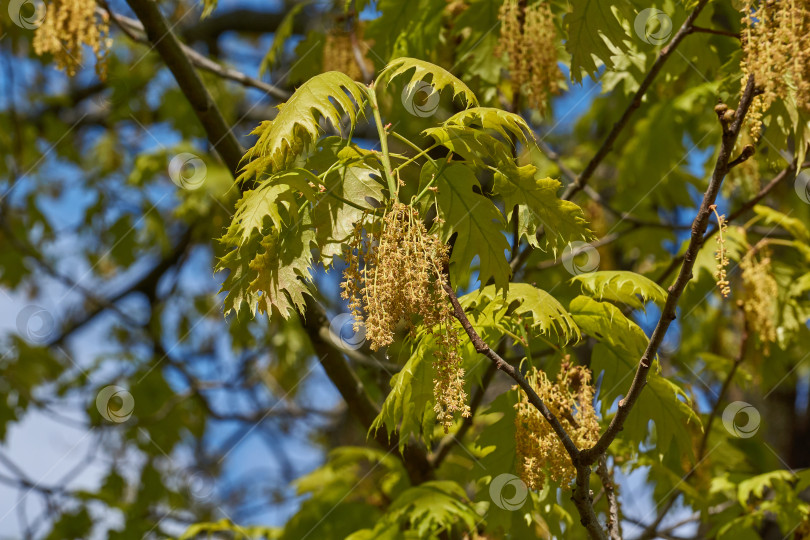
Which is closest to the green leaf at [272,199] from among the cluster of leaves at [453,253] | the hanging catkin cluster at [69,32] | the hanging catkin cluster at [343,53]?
the cluster of leaves at [453,253]

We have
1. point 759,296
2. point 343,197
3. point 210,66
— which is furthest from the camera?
point 210,66

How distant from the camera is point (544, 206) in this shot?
2.12 meters

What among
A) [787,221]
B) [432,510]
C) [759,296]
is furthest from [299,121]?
[787,221]

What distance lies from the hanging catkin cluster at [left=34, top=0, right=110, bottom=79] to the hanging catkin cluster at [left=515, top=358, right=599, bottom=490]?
2.06 metres

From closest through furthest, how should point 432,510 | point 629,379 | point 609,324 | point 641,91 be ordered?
1. point 609,324
2. point 629,379
3. point 432,510
4. point 641,91

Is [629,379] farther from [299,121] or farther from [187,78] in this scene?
[187,78]

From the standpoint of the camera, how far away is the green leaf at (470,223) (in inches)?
81.7

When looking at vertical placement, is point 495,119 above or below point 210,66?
below

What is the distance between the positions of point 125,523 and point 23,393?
1.47 metres

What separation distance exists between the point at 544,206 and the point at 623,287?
50cm

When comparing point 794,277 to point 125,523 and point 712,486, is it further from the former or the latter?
point 125,523

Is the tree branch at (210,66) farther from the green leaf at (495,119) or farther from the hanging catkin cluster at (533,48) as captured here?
the green leaf at (495,119)

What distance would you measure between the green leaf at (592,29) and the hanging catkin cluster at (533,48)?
186 mm

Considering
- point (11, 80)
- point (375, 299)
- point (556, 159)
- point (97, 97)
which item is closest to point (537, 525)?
point (556, 159)
